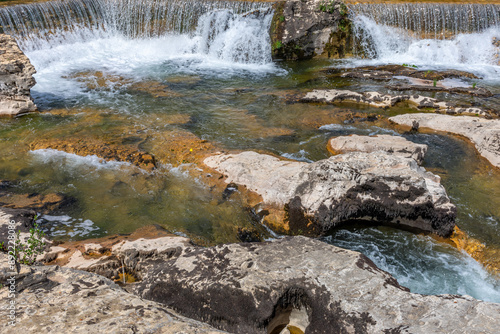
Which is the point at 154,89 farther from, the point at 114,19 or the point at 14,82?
the point at 114,19

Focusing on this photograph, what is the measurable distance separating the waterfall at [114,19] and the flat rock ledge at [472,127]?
23.7 feet

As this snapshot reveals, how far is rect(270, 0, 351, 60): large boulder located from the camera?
13.0 metres

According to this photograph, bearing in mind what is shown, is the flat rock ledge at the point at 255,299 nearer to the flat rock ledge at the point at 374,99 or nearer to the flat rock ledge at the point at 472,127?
the flat rock ledge at the point at 472,127

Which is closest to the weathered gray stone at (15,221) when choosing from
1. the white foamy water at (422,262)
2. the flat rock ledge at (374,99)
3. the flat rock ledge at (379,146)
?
the white foamy water at (422,262)

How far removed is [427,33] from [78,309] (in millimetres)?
15070

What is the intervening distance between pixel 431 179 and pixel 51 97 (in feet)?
30.8

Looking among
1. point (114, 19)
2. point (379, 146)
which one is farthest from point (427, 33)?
point (114, 19)

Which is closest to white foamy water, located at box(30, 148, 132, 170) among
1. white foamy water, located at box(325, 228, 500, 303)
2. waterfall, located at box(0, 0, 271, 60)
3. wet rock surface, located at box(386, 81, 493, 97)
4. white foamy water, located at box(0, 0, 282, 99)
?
white foamy water, located at box(325, 228, 500, 303)

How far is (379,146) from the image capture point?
644cm

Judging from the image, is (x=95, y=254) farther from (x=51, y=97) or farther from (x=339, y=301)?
(x=51, y=97)

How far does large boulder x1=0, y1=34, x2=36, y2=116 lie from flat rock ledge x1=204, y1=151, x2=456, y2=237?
22.7ft

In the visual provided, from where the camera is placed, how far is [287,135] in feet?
24.8

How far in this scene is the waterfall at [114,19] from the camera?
42.7 feet

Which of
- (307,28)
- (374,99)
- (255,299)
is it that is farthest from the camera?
(307,28)
